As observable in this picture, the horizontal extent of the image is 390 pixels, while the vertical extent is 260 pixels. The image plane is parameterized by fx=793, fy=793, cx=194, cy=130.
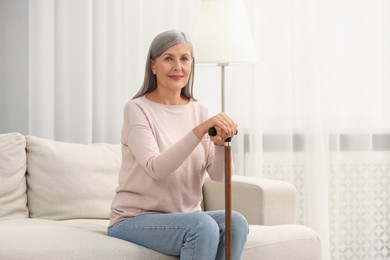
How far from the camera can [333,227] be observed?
408 cm

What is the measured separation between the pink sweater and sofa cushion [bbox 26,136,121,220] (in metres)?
0.56

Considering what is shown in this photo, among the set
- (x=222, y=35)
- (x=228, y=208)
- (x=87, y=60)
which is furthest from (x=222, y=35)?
(x=228, y=208)

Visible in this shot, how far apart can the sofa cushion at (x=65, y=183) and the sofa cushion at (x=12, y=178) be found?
39 mm

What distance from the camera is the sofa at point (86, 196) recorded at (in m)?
2.79

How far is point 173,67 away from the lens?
2648 mm

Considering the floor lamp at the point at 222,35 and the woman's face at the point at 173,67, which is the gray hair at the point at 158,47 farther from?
the floor lamp at the point at 222,35

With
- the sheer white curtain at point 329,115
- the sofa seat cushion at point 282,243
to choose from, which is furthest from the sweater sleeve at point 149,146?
the sheer white curtain at point 329,115

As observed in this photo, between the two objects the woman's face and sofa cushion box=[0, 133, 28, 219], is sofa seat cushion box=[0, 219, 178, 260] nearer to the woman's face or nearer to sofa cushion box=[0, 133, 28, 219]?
sofa cushion box=[0, 133, 28, 219]

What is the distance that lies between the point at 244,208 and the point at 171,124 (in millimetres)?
584

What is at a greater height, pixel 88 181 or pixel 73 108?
pixel 73 108

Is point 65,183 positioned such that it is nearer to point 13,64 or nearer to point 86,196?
point 86,196

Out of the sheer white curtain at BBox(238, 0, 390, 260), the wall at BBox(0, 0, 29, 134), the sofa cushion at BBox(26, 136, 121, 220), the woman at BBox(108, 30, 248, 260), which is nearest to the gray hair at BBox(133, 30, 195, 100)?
the woman at BBox(108, 30, 248, 260)

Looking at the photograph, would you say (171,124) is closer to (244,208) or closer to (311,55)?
(244,208)

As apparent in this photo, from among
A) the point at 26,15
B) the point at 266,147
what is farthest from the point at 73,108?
the point at 266,147
